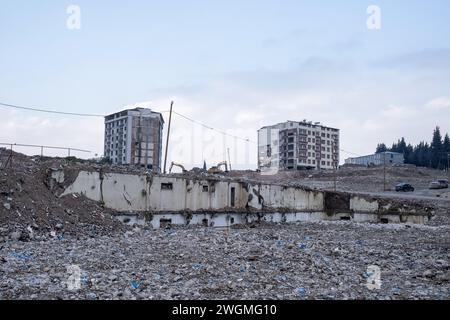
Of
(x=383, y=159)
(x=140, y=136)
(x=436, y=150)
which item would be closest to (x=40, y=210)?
(x=140, y=136)

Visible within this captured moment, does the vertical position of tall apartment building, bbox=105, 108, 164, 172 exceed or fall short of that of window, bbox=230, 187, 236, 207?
it exceeds it

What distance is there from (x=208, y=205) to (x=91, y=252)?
469 inches

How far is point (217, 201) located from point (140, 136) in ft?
172

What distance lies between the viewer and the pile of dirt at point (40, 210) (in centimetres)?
1221

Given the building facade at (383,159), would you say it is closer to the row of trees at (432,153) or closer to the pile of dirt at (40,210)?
the row of trees at (432,153)

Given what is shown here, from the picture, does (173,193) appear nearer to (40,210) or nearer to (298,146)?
(40,210)

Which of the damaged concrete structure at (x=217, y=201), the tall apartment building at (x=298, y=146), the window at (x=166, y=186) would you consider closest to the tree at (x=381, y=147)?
the tall apartment building at (x=298, y=146)

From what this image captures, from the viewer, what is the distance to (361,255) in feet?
33.0

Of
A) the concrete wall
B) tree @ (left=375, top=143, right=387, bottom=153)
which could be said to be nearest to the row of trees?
tree @ (left=375, top=143, right=387, bottom=153)

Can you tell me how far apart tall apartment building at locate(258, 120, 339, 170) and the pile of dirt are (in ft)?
226

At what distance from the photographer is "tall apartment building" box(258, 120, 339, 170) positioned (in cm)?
8550

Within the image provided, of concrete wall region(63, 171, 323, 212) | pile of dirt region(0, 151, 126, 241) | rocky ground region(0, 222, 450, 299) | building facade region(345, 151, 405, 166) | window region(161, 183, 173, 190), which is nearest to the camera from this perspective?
rocky ground region(0, 222, 450, 299)

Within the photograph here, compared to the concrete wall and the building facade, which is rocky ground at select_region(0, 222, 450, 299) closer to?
the concrete wall
